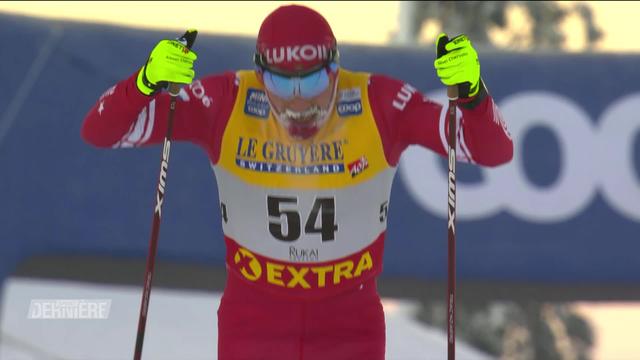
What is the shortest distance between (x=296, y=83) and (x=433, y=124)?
50 centimetres

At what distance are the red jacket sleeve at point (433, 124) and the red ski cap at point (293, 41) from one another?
0.27 meters

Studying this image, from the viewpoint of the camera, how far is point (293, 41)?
3471 mm

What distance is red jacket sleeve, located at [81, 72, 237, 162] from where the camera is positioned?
3.47 m

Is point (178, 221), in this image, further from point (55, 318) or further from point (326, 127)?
point (326, 127)

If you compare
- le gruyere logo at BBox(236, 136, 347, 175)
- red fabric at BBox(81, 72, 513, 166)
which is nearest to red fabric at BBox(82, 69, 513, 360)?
red fabric at BBox(81, 72, 513, 166)

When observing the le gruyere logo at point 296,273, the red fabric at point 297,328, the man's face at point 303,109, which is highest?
the man's face at point 303,109

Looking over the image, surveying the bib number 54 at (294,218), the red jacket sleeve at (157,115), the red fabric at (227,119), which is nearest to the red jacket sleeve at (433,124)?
the red fabric at (227,119)

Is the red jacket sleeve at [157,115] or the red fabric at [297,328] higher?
the red jacket sleeve at [157,115]

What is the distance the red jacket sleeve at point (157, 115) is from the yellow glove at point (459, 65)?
2.42 feet

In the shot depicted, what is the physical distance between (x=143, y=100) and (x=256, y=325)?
0.84 metres

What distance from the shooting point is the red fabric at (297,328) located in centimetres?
352

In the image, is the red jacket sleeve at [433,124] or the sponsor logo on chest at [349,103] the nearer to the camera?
the red jacket sleeve at [433,124]

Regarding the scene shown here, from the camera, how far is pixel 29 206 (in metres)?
6.73

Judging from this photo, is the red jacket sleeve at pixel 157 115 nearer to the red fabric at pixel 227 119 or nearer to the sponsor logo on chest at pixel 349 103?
the red fabric at pixel 227 119
